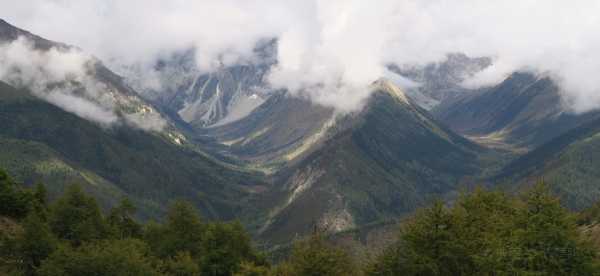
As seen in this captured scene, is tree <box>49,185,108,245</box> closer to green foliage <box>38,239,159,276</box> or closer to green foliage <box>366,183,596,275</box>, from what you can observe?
green foliage <box>38,239,159,276</box>

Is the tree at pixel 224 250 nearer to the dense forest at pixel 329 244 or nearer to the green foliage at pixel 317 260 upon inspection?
the dense forest at pixel 329 244

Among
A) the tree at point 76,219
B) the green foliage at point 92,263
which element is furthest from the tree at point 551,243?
the tree at point 76,219

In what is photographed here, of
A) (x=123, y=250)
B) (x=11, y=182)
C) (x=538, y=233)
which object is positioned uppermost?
(x=11, y=182)

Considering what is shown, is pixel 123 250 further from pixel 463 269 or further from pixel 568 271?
pixel 568 271

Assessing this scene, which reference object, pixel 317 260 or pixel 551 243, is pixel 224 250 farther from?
pixel 551 243

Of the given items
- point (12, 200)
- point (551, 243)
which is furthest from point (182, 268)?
point (551, 243)

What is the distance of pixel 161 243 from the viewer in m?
106

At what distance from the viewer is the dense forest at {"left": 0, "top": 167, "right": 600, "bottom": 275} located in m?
55.1

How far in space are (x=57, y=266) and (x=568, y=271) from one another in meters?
57.5

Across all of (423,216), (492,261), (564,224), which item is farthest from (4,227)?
(564,224)

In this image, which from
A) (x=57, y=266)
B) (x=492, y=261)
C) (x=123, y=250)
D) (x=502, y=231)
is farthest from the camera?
(x=123, y=250)

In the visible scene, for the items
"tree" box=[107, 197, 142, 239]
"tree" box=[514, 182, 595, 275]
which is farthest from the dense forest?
"tree" box=[107, 197, 142, 239]

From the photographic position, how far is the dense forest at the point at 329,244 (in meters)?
55.1

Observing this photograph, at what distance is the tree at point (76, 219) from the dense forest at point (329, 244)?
0.54ft
